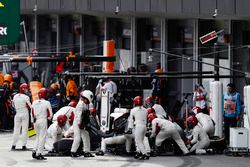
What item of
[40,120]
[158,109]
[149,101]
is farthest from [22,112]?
[158,109]

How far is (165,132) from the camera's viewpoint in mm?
28297

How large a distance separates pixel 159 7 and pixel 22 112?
8.25 m

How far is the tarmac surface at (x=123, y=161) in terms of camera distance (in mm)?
26453

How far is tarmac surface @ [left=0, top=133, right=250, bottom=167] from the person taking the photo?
26.5 m

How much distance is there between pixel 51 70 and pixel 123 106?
52.2ft

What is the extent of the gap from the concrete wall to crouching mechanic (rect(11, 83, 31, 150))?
729 cm

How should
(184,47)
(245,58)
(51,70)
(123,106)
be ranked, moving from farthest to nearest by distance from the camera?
(51,70) < (184,47) < (245,58) < (123,106)

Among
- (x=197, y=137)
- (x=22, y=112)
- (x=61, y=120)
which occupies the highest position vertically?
(x=22, y=112)

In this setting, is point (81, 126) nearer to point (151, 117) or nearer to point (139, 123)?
point (139, 123)

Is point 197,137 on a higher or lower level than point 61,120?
lower

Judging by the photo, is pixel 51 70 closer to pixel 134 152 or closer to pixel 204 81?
pixel 204 81

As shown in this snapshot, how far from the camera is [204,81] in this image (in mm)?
37094

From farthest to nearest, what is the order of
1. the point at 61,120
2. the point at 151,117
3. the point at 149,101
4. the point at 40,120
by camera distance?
1. the point at 149,101
2. the point at 61,120
3. the point at 151,117
4. the point at 40,120

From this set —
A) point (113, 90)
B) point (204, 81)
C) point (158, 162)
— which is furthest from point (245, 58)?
point (158, 162)
